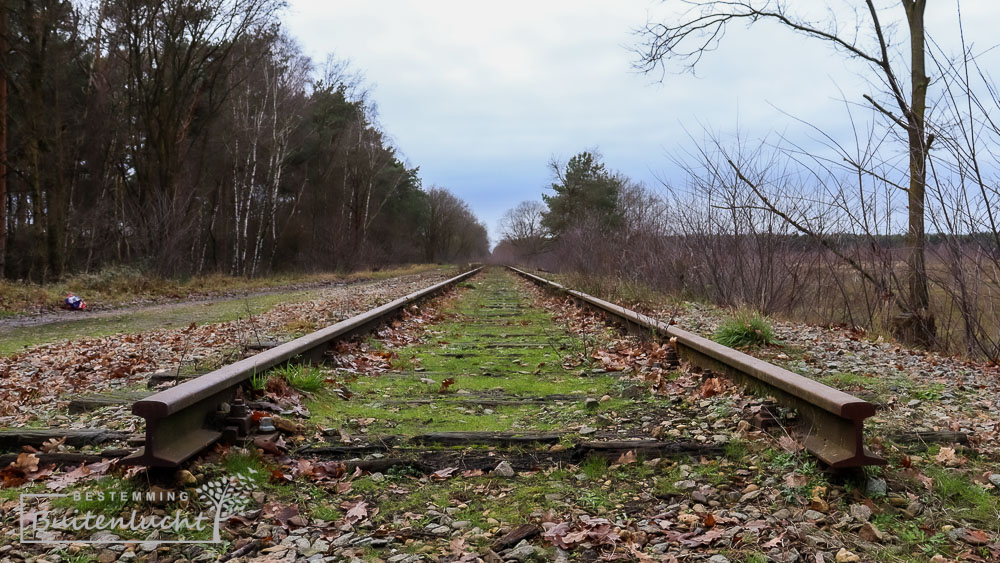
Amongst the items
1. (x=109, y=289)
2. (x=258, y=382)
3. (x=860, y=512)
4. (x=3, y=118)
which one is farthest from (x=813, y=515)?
(x=3, y=118)

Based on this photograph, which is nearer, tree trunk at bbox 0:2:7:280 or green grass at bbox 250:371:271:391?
green grass at bbox 250:371:271:391

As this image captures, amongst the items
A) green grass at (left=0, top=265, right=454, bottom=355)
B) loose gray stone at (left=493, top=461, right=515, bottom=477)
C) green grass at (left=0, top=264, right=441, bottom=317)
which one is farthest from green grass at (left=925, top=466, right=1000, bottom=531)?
green grass at (left=0, top=264, right=441, bottom=317)

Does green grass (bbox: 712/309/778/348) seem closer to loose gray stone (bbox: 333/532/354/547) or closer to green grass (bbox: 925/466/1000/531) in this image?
green grass (bbox: 925/466/1000/531)

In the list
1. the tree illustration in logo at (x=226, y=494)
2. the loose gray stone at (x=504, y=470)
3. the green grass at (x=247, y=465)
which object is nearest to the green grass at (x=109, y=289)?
the green grass at (x=247, y=465)

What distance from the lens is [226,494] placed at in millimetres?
2662

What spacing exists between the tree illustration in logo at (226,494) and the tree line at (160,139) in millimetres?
17623

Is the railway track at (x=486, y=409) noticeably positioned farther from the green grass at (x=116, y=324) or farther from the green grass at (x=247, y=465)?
the green grass at (x=116, y=324)

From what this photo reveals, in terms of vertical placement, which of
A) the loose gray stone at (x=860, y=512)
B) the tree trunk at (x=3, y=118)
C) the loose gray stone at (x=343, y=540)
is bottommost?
the loose gray stone at (x=343, y=540)

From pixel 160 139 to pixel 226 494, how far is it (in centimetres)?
2153

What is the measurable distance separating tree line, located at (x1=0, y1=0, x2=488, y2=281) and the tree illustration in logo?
1762 centimetres

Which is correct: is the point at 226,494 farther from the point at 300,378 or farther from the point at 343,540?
the point at 300,378

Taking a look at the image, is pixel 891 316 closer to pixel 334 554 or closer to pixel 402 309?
pixel 402 309

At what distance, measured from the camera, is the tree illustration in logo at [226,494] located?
2.56 m

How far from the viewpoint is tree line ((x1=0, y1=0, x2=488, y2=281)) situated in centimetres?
1784
